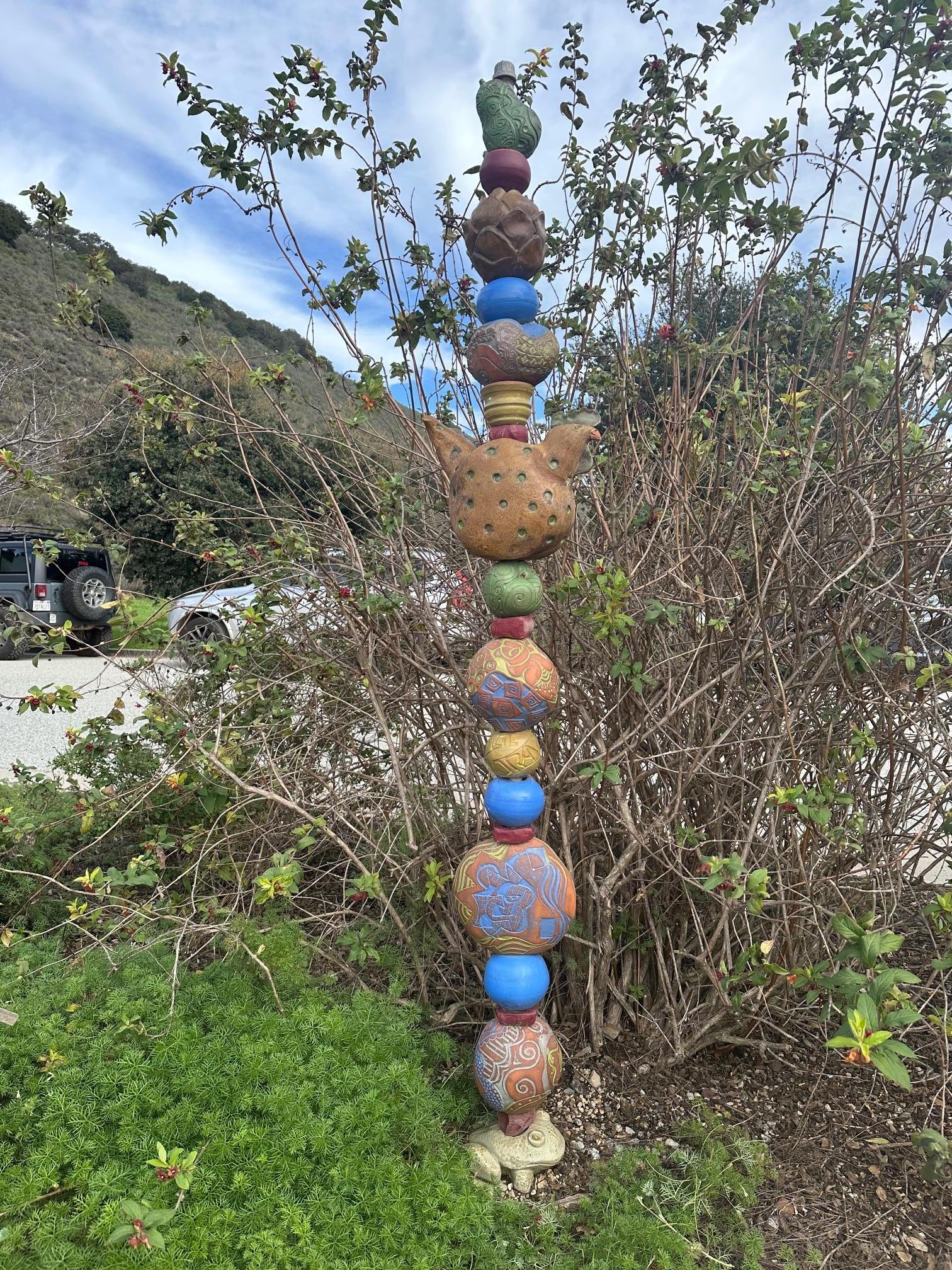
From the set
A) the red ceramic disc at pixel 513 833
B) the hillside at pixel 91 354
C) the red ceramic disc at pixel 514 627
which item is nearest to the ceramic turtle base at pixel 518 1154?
the red ceramic disc at pixel 513 833

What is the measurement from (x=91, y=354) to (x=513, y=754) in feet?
54.2

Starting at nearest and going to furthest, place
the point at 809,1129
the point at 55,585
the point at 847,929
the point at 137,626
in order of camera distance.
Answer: the point at 847,929 → the point at 809,1129 → the point at 137,626 → the point at 55,585

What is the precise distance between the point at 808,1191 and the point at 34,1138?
179 cm

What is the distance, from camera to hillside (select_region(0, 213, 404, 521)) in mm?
2834

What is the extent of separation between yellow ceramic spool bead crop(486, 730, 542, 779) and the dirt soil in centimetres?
100

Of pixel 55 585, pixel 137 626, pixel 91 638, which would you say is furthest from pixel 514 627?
pixel 91 638

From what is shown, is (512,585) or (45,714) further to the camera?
(45,714)

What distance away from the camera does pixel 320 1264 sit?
133 centimetres

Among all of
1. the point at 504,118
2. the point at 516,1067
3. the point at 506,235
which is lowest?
the point at 516,1067

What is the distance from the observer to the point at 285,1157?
4.94ft

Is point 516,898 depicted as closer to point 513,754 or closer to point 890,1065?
point 513,754

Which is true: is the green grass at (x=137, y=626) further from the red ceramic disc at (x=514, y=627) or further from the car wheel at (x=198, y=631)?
the red ceramic disc at (x=514, y=627)

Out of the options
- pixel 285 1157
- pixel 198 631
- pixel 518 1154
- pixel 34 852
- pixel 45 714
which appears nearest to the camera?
pixel 285 1157

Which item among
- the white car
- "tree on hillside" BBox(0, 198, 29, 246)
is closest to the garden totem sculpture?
the white car
